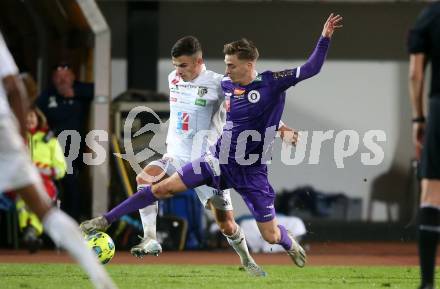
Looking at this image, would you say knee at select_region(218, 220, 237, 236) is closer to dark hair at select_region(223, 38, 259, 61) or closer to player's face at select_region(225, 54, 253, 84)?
player's face at select_region(225, 54, 253, 84)

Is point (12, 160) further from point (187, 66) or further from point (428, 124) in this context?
point (187, 66)

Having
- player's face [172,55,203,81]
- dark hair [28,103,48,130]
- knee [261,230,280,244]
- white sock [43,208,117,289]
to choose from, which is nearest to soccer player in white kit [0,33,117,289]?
white sock [43,208,117,289]

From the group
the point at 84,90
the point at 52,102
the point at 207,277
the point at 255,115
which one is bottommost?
the point at 207,277

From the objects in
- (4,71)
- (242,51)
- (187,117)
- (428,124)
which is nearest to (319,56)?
(242,51)

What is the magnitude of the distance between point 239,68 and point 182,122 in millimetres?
944

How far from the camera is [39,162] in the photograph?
535 inches

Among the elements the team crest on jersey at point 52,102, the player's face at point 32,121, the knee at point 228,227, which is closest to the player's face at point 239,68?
the knee at point 228,227

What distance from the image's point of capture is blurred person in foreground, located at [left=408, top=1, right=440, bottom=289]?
6.67 m

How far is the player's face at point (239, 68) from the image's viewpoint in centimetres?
966

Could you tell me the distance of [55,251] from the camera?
14.1 metres

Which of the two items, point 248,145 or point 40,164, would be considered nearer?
point 248,145

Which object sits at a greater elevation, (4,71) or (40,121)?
(4,71)

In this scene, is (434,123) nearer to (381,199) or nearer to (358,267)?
(358,267)

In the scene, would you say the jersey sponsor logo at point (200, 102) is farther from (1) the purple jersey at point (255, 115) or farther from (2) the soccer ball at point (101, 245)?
(2) the soccer ball at point (101, 245)
